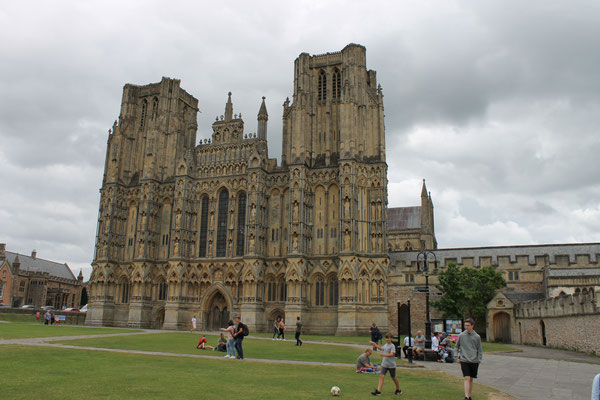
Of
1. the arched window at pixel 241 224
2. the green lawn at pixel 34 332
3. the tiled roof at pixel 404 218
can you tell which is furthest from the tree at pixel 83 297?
the green lawn at pixel 34 332

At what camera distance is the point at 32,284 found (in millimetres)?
94562

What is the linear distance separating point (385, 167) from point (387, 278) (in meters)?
12.3

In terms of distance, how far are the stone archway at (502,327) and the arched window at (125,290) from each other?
43267mm

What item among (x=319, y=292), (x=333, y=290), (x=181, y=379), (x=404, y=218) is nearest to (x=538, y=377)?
(x=181, y=379)

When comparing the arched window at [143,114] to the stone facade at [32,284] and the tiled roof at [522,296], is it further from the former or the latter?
the tiled roof at [522,296]

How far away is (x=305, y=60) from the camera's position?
193 ft

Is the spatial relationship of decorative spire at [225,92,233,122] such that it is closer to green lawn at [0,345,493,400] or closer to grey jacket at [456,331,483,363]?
green lawn at [0,345,493,400]

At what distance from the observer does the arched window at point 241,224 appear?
56.5m

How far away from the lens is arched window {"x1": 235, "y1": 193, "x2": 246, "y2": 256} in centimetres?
5651

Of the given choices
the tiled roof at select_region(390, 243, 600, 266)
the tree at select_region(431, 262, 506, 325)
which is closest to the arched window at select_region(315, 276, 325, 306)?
the tiled roof at select_region(390, 243, 600, 266)

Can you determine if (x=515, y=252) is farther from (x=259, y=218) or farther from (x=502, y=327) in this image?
(x=259, y=218)

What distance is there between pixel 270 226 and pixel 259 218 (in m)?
2.30

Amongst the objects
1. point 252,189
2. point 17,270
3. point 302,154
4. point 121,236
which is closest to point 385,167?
point 302,154

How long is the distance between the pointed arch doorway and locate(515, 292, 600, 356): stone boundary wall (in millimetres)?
31656
